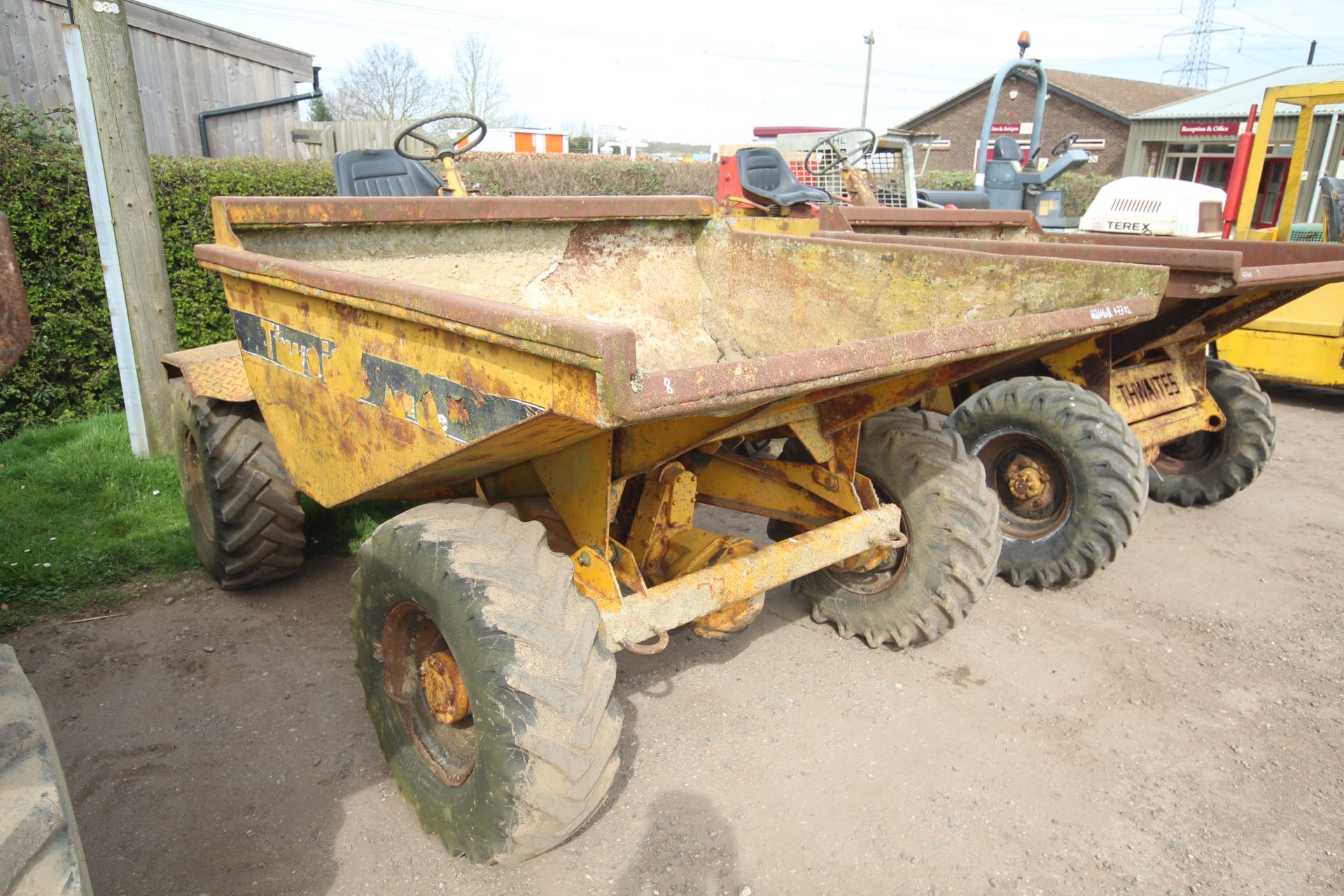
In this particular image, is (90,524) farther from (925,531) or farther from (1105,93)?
(1105,93)

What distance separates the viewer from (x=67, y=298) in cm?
521

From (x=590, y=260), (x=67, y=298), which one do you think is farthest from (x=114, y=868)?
(x=67, y=298)

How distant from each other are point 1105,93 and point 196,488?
37.5 meters

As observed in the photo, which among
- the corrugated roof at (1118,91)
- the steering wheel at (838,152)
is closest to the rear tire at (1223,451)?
the steering wheel at (838,152)

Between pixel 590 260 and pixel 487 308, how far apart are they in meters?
1.89

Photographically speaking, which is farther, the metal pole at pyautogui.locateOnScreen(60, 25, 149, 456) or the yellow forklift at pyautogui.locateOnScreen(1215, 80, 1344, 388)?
the yellow forklift at pyautogui.locateOnScreen(1215, 80, 1344, 388)

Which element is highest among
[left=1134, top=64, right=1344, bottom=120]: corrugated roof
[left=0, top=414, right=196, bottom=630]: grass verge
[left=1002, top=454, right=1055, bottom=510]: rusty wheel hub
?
[left=1134, top=64, right=1344, bottom=120]: corrugated roof

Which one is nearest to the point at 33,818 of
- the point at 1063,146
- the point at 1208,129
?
the point at 1063,146

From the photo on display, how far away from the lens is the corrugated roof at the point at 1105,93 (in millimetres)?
31312

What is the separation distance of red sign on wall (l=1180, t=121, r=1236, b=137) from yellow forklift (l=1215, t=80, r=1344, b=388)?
2254 centimetres

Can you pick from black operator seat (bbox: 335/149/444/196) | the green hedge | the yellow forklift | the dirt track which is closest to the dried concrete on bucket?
the dirt track

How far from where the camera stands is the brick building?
102 feet

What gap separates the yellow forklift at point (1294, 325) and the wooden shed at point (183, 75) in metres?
8.69

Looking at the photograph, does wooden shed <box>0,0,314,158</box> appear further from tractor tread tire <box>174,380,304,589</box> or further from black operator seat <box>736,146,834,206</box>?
tractor tread tire <box>174,380,304,589</box>
